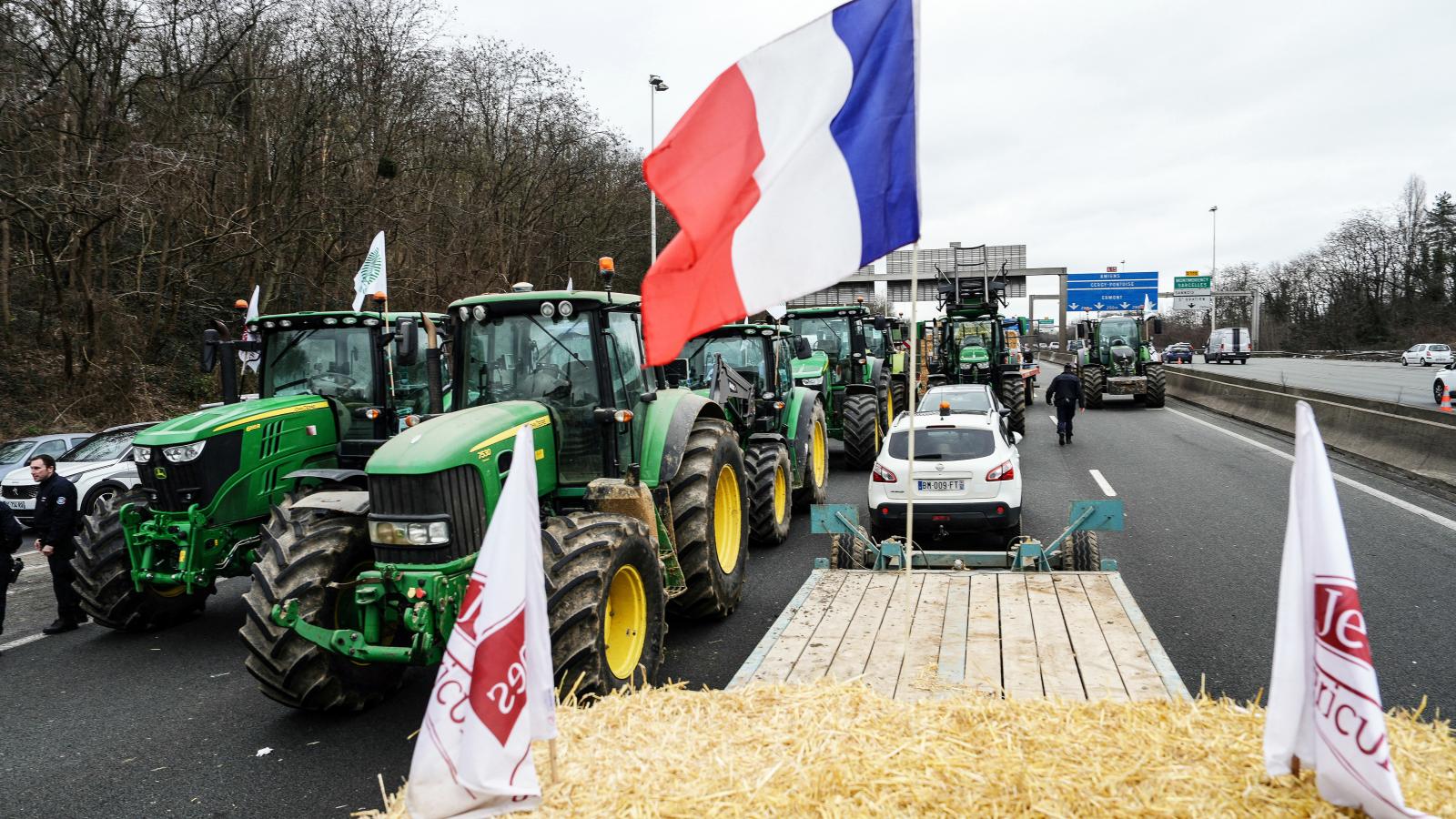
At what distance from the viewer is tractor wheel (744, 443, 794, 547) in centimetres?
945

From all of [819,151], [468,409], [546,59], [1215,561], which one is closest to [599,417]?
[468,409]

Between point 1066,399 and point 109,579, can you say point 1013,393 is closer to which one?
point 1066,399

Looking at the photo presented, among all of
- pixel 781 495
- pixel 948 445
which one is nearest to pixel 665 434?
pixel 781 495

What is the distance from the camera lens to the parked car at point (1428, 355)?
41.7m

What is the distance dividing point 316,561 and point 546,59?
26.3 metres

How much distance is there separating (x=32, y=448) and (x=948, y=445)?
1319 cm

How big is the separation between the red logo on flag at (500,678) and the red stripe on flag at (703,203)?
132cm

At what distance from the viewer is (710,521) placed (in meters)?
6.68

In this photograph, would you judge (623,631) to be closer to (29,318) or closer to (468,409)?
(468,409)

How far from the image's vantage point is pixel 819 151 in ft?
12.7

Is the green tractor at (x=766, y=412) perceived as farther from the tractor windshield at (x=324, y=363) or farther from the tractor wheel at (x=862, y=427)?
the tractor windshield at (x=324, y=363)

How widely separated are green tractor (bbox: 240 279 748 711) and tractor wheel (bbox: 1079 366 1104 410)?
2183 centimetres

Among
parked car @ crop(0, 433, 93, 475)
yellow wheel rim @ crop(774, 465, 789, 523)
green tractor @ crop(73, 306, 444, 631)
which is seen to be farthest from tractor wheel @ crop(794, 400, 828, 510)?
parked car @ crop(0, 433, 93, 475)

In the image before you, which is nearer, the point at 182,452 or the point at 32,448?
the point at 182,452
